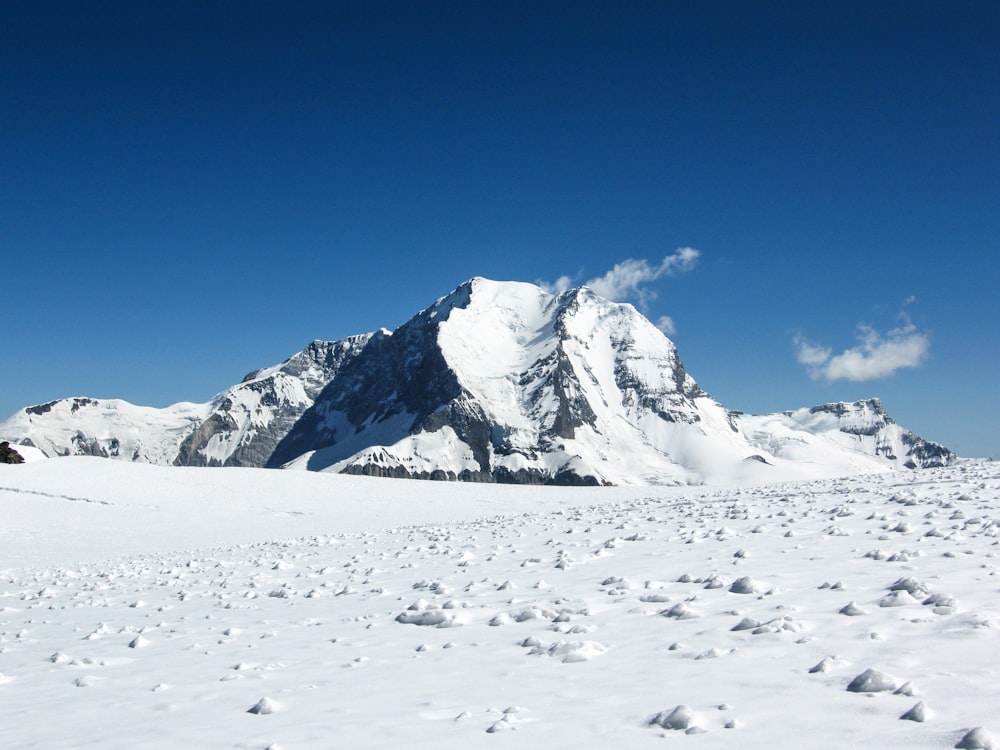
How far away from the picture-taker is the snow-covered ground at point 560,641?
562 cm

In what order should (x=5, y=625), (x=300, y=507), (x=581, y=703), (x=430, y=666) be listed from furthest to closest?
(x=300, y=507) → (x=5, y=625) → (x=430, y=666) → (x=581, y=703)

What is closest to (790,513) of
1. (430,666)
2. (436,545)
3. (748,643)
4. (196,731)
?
(436,545)

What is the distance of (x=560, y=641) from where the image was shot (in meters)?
7.88

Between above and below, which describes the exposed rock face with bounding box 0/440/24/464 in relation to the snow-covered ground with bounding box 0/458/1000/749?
above

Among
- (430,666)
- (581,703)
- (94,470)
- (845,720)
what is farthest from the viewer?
(94,470)

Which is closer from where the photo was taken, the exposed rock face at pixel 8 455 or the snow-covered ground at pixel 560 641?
the snow-covered ground at pixel 560 641

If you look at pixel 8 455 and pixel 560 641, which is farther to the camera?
pixel 8 455

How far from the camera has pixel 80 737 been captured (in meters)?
6.53

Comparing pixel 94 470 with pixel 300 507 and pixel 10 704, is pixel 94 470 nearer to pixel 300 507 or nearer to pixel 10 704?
pixel 300 507

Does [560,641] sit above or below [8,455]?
below

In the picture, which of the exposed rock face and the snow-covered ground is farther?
the exposed rock face

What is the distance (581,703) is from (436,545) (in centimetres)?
1320

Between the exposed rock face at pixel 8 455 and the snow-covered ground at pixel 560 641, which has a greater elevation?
the exposed rock face at pixel 8 455

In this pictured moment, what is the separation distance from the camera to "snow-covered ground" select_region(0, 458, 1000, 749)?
5.62m
